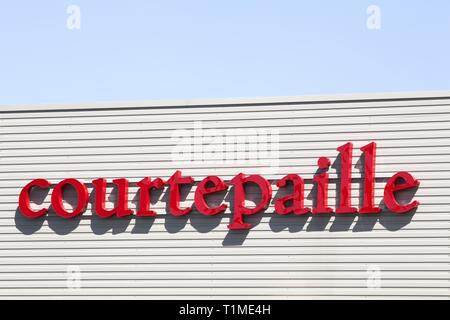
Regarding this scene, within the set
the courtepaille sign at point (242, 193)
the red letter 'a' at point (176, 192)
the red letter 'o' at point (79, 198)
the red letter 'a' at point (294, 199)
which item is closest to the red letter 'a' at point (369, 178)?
the courtepaille sign at point (242, 193)

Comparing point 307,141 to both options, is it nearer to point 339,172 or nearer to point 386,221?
point 339,172

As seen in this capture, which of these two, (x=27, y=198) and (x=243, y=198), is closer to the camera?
(x=243, y=198)

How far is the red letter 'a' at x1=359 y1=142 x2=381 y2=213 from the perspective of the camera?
81.6 ft

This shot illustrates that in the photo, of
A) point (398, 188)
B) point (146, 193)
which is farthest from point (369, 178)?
point (146, 193)

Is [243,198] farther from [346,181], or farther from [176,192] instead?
[346,181]

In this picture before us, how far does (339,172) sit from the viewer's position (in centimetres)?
2533

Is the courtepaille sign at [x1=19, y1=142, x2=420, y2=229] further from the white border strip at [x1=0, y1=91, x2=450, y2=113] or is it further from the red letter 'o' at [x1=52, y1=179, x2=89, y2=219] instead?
the white border strip at [x1=0, y1=91, x2=450, y2=113]

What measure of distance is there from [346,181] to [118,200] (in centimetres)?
573

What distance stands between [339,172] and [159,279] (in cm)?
515

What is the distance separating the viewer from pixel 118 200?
26125 millimetres

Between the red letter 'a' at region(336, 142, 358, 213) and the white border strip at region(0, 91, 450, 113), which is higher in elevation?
the white border strip at region(0, 91, 450, 113)

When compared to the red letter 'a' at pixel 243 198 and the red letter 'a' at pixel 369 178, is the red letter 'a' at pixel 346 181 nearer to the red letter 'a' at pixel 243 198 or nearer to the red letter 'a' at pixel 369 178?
the red letter 'a' at pixel 369 178

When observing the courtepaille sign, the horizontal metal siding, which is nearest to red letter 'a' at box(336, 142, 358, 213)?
the courtepaille sign
